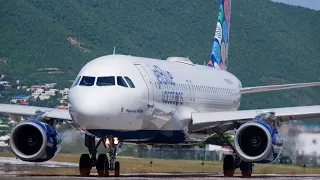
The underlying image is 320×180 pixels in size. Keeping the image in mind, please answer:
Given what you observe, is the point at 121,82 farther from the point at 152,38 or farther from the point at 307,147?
the point at 152,38

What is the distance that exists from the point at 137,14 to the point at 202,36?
1699 centimetres

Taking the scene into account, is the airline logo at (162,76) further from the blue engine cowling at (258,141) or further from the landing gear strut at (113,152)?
the blue engine cowling at (258,141)

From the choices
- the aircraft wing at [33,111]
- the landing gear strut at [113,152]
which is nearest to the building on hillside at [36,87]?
the aircraft wing at [33,111]

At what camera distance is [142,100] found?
1100 inches

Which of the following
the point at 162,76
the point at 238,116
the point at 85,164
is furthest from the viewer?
the point at 162,76

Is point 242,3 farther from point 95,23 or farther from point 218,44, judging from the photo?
point 218,44

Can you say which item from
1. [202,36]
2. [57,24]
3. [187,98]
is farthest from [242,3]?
[187,98]

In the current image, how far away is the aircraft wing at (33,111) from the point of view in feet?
99.3

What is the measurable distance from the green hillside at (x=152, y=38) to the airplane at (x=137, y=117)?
54.1m

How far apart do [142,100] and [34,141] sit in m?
3.73

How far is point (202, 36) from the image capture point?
182625 millimetres

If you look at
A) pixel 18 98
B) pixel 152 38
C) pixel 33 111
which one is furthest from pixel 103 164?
pixel 152 38

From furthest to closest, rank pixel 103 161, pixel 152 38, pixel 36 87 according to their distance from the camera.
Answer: pixel 152 38 < pixel 36 87 < pixel 103 161

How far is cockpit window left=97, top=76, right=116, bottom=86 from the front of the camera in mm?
27156
